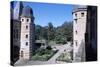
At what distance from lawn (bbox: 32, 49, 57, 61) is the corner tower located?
0.23 feet

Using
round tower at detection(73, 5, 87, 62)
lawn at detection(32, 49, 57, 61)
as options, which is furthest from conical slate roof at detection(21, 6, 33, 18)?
round tower at detection(73, 5, 87, 62)

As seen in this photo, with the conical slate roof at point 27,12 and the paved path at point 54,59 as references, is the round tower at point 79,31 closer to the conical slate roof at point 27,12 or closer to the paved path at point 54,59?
the paved path at point 54,59

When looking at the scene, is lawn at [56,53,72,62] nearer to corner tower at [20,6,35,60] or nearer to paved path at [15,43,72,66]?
paved path at [15,43,72,66]

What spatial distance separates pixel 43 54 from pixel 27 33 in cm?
29

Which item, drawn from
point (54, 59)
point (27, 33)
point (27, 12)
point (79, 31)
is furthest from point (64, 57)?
point (27, 12)

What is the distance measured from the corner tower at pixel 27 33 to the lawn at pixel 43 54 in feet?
0.23

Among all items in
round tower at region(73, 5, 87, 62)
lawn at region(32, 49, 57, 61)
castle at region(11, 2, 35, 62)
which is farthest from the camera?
round tower at region(73, 5, 87, 62)

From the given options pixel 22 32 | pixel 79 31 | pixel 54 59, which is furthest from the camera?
pixel 79 31

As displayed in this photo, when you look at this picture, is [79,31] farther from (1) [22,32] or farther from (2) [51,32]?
(1) [22,32]

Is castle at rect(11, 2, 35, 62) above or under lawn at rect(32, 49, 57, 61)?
above

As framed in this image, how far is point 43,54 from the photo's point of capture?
2.10m

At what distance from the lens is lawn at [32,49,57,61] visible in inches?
81.9
